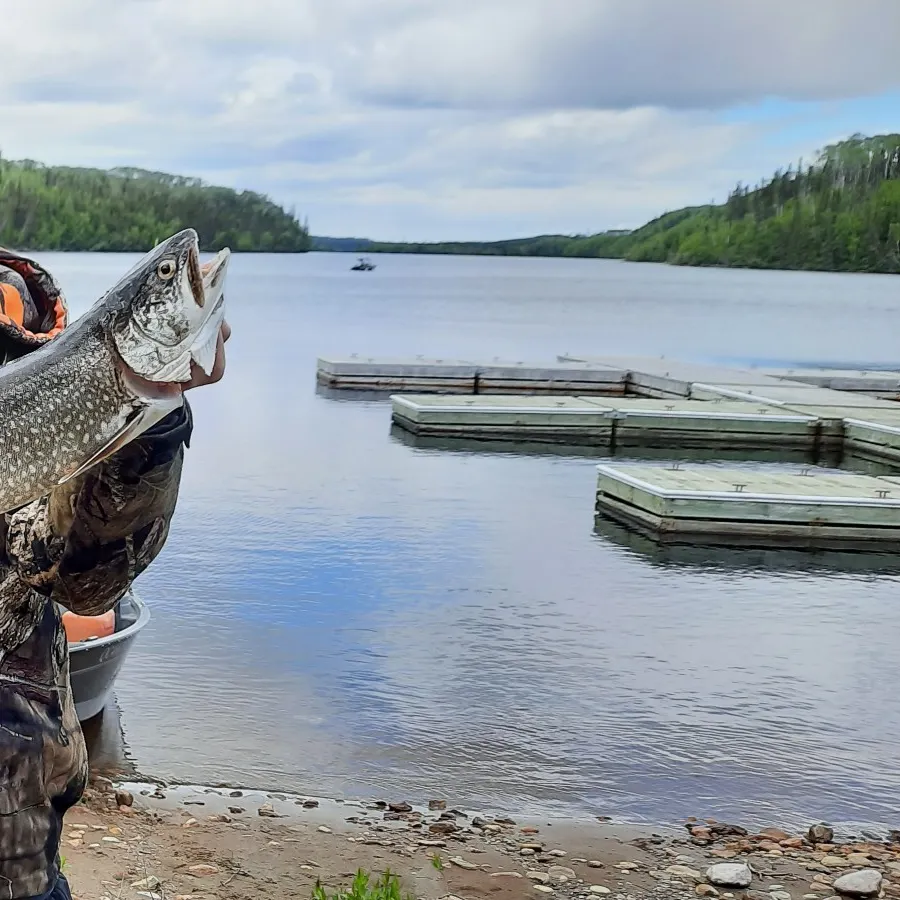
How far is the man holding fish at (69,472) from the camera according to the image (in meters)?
2.16

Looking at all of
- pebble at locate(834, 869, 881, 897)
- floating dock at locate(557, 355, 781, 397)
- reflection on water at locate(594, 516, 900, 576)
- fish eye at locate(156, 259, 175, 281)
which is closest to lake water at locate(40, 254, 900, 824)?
reflection on water at locate(594, 516, 900, 576)

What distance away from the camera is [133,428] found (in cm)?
223

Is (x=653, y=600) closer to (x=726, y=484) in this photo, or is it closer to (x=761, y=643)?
(x=761, y=643)

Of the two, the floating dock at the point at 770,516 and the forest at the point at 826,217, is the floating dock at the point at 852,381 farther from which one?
the forest at the point at 826,217

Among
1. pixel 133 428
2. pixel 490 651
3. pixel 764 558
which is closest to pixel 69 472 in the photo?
pixel 133 428

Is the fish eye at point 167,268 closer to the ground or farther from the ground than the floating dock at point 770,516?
farther from the ground

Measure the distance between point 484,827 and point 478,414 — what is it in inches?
701

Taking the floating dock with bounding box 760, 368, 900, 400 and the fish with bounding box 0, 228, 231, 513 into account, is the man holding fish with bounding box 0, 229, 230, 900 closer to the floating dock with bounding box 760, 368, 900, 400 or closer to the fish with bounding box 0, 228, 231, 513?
the fish with bounding box 0, 228, 231, 513

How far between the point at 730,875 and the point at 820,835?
1381mm

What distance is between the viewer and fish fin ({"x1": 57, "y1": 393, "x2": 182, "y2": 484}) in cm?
222

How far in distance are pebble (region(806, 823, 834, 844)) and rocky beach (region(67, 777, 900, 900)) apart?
0.4 inches

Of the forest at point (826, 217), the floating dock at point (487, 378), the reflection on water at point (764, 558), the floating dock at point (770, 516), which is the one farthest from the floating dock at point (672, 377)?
the forest at point (826, 217)

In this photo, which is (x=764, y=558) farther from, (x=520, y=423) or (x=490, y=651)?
(x=520, y=423)

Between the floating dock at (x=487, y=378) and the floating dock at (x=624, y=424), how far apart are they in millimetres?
5916
